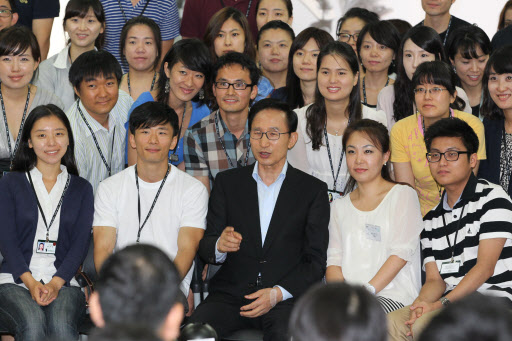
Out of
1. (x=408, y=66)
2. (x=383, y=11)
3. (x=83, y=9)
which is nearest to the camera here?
(x=408, y=66)

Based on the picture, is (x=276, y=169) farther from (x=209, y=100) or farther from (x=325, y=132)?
(x=209, y=100)

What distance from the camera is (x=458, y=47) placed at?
4312 mm

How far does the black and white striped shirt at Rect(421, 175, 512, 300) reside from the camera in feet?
10.2

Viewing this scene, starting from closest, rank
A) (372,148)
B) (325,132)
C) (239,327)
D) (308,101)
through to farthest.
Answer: (239,327) → (372,148) → (325,132) → (308,101)

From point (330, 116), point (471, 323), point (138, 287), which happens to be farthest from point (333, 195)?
point (471, 323)

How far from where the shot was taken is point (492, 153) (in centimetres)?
369

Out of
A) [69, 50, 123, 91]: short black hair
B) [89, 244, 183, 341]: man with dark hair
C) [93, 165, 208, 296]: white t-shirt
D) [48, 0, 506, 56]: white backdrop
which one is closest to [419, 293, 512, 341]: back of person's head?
[89, 244, 183, 341]: man with dark hair

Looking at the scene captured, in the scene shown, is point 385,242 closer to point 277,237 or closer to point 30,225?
point 277,237

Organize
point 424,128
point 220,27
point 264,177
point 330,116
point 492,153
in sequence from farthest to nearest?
point 220,27 → point 330,116 → point 424,128 → point 492,153 → point 264,177

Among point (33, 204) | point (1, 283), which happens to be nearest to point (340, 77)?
point (33, 204)

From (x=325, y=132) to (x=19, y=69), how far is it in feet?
5.84

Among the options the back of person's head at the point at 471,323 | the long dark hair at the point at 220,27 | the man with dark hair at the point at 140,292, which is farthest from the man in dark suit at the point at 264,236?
the back of person's head at the point at 471,323

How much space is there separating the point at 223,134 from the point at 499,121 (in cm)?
153

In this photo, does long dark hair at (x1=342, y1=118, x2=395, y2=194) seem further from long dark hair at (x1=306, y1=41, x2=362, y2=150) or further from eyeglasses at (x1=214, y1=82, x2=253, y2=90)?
eyeglasses at (x1=214, y1=82, x2=253, y2=90)
